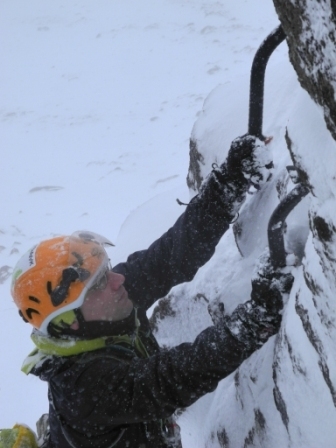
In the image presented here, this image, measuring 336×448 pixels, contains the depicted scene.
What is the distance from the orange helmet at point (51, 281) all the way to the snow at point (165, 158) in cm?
86

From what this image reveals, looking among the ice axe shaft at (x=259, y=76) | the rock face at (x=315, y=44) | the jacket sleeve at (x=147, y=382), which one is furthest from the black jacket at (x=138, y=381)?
the rock face at (x=315, y=44)

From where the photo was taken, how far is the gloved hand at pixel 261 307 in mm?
1736

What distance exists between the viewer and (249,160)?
2098mm

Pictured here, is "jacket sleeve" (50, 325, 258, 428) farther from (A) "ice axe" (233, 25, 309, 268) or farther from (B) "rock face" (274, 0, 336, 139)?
(B) "rock face" (274, 0, 336, 139)

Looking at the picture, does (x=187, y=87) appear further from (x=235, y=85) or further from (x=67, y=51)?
(x=235, y=85)

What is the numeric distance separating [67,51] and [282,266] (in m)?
21.1

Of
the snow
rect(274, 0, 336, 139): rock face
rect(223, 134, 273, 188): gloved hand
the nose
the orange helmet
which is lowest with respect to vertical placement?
the snow

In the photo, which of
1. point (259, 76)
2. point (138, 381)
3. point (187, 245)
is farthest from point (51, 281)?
point (259, 76)

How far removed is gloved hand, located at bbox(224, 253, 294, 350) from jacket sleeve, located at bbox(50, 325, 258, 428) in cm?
4

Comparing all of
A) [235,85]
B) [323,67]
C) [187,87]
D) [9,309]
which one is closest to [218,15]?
[187,87]

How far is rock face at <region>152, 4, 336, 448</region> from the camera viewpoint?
1.04 metres

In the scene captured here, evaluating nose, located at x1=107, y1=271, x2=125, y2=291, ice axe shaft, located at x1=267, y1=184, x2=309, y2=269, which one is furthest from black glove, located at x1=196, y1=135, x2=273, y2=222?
nose, located at x1=107, y1=271, x2=125, y2=291

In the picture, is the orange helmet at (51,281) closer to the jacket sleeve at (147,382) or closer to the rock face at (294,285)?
the jacket sleeve at (147,382)

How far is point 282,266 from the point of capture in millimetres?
1757
